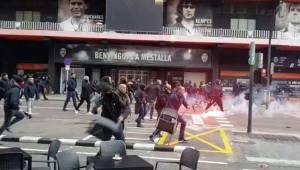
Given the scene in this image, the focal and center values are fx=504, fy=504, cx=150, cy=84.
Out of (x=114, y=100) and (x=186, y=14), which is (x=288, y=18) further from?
(x=114, y=100)

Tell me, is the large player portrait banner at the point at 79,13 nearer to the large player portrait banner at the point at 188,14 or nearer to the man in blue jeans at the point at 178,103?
the large player portrait banner at the point at 188,14

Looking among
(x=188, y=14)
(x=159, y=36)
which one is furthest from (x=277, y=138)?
(x=188, y=14)

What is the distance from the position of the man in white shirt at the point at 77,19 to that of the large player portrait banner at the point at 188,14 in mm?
6166

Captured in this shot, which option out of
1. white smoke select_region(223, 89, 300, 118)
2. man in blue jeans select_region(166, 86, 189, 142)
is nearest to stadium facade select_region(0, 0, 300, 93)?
white smoke select_region(223, 89, 300, 118)

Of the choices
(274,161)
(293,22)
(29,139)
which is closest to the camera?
(274,161)

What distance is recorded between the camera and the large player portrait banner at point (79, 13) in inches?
1494

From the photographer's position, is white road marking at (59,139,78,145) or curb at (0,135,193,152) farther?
white road marking at (59,139,78,145)

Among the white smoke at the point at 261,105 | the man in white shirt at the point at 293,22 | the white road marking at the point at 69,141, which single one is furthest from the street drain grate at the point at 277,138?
the man in white shirt at the point at 293,22

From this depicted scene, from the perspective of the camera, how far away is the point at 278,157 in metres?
11.8

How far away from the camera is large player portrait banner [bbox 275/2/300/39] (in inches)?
1478

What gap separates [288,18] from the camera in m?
37.9

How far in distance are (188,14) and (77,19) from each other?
27.7ft

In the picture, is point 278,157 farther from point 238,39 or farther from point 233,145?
point 238,39

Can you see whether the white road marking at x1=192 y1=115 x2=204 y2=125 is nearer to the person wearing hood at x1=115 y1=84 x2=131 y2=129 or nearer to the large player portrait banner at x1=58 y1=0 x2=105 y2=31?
the person wearing hood at x1=115 y1=84 x2=131 y2=129
